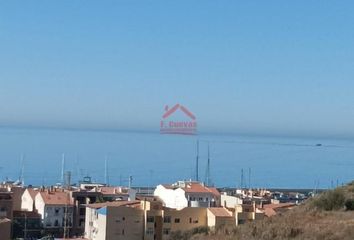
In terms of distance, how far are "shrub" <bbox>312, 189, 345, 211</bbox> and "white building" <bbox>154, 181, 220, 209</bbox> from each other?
67.9ft

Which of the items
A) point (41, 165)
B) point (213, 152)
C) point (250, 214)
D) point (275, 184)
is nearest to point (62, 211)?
point (250, 214)

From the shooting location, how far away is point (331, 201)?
14.4m

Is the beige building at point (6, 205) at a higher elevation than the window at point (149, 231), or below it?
higher

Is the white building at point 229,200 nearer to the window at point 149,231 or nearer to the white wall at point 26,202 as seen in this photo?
the window at point 149,231

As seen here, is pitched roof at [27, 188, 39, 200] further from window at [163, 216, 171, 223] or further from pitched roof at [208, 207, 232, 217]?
pitched roof at [208, 207, 232, 217]

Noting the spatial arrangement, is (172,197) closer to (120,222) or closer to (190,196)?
(190,196)

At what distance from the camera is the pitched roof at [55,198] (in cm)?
3621

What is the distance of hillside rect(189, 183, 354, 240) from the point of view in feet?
35.3

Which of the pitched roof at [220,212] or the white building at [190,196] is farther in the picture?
the white building at [190,196]

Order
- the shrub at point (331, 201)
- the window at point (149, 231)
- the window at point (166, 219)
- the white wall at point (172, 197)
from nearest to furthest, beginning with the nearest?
the shrub at point (331, 201), the window at point (149, 231), the window at point (166, 219), the white wall at point (172, 197)

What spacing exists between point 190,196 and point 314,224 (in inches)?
980

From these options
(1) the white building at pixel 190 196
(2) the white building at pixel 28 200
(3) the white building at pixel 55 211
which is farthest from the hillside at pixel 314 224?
(2) the white building at pixel 28 200

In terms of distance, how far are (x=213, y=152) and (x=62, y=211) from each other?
6827 cm

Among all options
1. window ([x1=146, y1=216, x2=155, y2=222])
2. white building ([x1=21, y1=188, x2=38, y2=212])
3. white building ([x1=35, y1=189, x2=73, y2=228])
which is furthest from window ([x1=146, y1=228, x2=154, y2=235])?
white building ([x1=21, y1=188, x2=38, y2=212])
